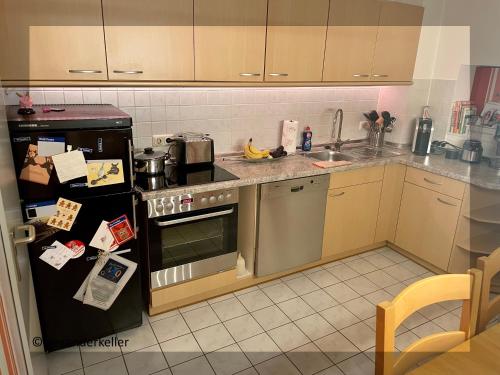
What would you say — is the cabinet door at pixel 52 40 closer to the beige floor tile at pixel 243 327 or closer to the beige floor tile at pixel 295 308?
the beige floor tile at pixel 243 327

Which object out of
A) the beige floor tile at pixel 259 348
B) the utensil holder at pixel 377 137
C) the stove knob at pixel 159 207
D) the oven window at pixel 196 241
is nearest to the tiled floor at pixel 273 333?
the beige floor tile at pixel 259 348

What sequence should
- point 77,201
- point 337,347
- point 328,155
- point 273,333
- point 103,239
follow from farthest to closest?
point 328,155 → point 273,333 → point 337,347 → point 103,239 → point 77,201

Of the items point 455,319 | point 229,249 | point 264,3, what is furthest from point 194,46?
point 455,319

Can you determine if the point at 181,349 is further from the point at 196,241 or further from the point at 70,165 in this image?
the point at 70,165

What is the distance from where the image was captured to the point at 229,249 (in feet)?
8.58

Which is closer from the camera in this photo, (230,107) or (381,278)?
(230,107)

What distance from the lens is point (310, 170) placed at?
9.07ft

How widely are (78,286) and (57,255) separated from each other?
23 cm

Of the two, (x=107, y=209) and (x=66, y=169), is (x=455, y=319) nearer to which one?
(x=107, y=209)

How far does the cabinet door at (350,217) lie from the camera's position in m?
3.00

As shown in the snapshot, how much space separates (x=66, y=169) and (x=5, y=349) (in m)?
1.08

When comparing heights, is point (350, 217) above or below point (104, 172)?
below

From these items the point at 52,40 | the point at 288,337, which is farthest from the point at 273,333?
the point at 52,40

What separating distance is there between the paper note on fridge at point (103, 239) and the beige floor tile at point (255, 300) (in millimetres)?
1059
